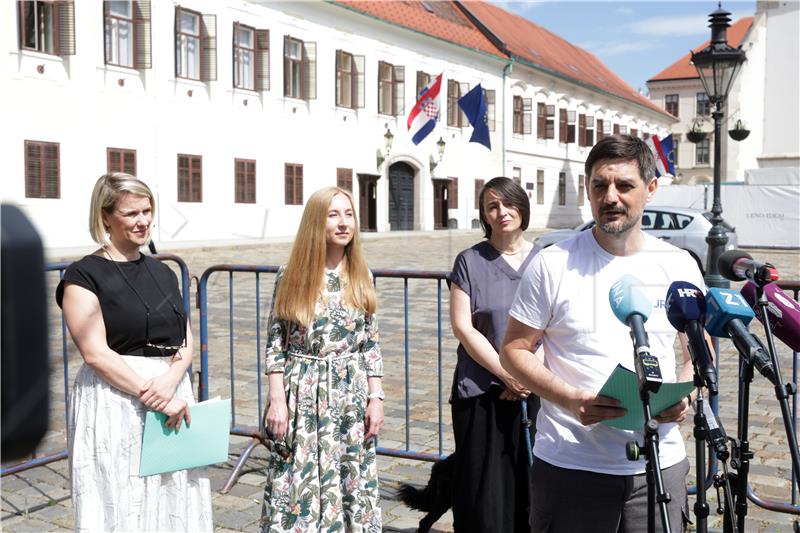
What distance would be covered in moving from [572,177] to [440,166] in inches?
614

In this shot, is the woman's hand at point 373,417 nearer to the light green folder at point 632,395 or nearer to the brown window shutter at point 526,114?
the light green folder at point 632,395

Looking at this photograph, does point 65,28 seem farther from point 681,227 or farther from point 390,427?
point 390,427

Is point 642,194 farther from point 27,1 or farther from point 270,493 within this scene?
point 27,1

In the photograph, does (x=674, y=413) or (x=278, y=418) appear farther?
(x=278, y=418)

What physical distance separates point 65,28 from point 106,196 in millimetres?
20778

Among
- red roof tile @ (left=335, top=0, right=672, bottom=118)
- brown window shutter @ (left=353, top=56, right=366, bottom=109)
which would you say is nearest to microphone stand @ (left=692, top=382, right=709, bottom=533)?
red roof tile @ (left=335, top=0, right=672, bottom=118)

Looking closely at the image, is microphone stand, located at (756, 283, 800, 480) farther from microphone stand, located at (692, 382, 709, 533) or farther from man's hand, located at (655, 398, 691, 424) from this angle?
man's hand, located at (655, 398, 691, 424)

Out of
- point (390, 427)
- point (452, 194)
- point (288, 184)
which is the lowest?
point (390, 427)

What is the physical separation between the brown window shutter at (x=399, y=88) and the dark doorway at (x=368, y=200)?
10.3 ft

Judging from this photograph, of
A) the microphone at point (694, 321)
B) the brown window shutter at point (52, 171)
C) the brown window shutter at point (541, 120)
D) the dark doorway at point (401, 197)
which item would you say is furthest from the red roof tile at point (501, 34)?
the microphone at point (694, 321)

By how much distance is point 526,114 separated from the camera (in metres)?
43.7

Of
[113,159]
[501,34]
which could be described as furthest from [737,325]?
[501,34]

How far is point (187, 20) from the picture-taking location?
26062 millimetres

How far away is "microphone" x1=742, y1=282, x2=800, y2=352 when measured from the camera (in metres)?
2.06
